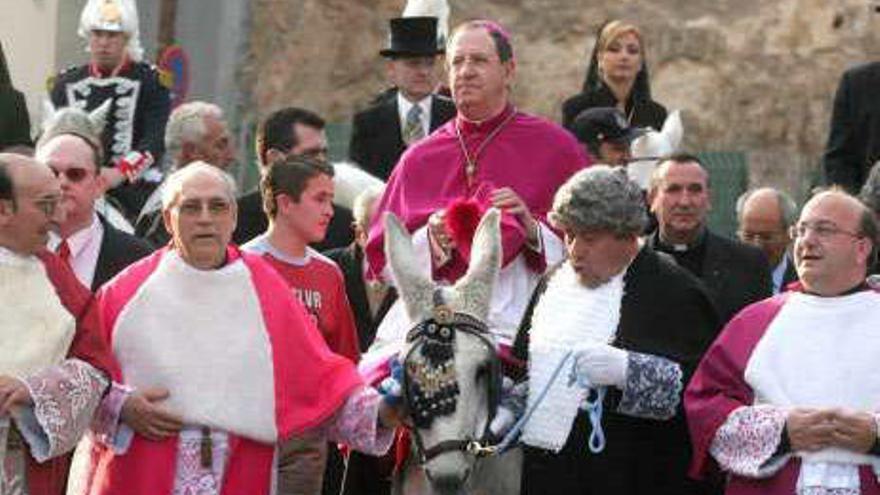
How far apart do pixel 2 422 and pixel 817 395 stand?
297 cm

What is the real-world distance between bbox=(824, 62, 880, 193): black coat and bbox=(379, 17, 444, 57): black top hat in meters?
2.21

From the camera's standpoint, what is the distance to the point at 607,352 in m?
11.4

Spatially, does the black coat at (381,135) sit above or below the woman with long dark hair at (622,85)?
below

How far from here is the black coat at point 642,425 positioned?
11.6 m

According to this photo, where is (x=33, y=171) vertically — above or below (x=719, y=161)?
above

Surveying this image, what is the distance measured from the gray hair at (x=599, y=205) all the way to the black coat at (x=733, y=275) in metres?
1.92

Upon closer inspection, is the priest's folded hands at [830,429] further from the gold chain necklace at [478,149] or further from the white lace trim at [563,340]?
the gold chain necklace at [478,149]

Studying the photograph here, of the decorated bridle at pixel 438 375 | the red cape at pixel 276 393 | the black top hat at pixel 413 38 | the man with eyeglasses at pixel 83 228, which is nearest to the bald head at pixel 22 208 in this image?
the red cape at pixel 276 393

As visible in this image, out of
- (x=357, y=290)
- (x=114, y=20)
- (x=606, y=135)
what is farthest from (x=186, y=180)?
(x=114, y=20)

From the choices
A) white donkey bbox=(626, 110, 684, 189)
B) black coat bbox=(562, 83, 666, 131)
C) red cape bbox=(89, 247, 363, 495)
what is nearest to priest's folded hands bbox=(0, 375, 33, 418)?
red cape bbox=(89, 247, 363, 495)

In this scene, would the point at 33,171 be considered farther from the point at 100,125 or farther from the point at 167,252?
the point at 100,125

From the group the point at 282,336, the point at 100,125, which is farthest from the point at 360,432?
the point at 100,125

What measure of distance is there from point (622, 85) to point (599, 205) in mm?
4504

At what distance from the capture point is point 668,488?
1171 cm
